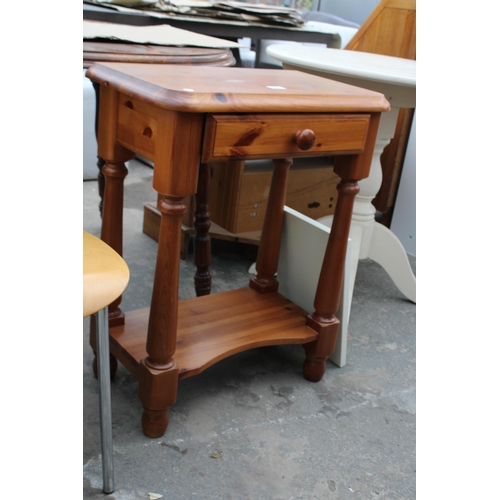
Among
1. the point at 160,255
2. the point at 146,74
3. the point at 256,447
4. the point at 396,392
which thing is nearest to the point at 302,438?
the point at 256,447

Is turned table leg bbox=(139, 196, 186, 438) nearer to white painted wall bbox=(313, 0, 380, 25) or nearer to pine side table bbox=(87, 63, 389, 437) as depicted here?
pine side table bbox=(87, 63, 389, 437)

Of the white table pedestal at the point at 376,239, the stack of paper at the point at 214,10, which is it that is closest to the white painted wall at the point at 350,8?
the stack of paper at the point at 214,10

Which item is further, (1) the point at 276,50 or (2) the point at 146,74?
(1) the point at 276,50

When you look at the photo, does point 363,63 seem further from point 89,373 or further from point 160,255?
point 89,373

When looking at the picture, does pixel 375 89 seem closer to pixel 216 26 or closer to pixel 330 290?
pixel 330 290

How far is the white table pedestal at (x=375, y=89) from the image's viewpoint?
60.4 inches

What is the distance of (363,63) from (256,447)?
1094mm

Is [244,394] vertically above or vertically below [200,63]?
below

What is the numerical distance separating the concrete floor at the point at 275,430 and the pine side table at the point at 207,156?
0.26 ft

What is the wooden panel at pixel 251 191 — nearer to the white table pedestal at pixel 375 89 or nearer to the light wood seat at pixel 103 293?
the white table pedestal at pixel 375 89

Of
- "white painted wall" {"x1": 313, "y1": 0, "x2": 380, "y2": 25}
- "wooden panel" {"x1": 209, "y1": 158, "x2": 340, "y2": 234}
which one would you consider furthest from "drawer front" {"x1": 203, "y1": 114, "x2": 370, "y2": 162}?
"white painted wall" {"x1": 313, "y1": 0, "x2": 380, "y2": 25}

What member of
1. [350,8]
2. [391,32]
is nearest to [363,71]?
[391,32]

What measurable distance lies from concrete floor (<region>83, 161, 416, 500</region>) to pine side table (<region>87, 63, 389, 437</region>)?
8 centimetres

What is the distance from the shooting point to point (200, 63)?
1.33 m
